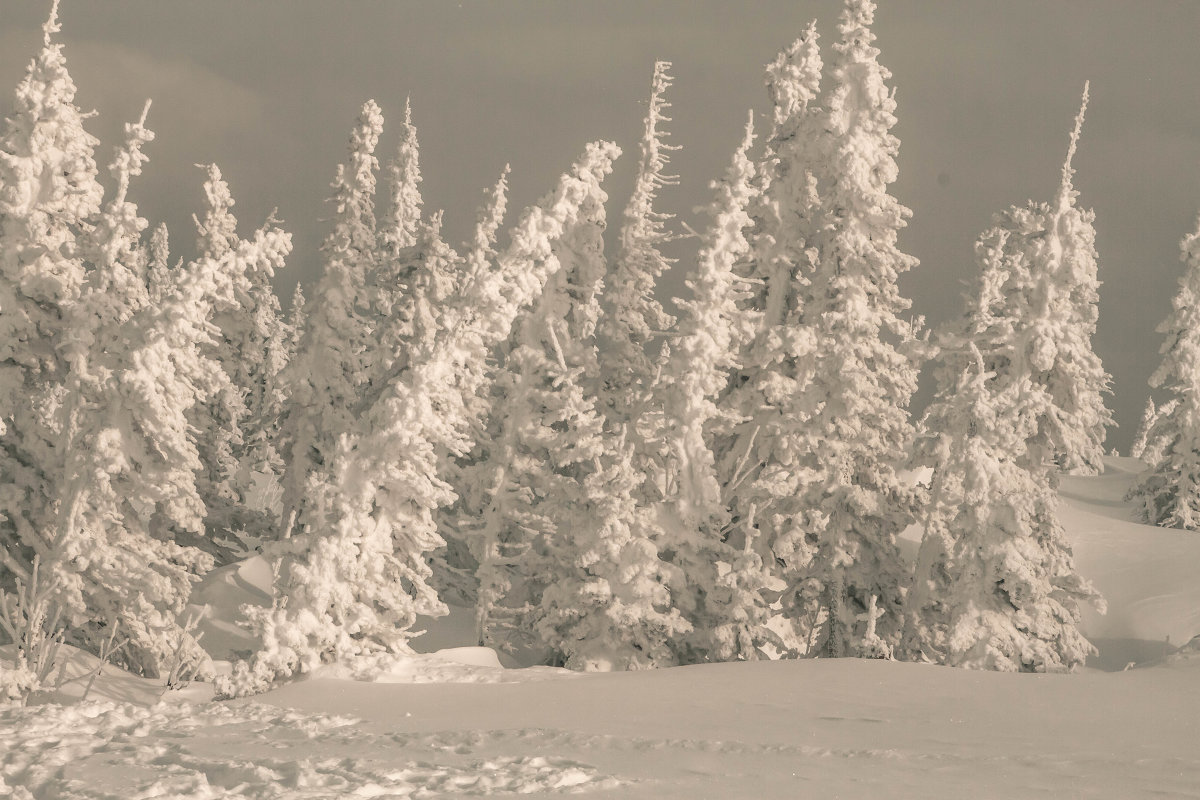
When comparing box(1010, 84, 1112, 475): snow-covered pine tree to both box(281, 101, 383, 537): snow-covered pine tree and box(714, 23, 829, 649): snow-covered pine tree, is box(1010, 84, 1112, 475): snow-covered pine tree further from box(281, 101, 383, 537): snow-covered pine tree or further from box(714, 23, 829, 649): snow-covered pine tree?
box(281, 101, 383, 537): snow-covered pine tree

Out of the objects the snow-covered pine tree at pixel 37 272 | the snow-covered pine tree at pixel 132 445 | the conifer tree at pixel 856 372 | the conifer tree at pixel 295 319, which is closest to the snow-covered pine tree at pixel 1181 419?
the conifer tree at pixel 856 372

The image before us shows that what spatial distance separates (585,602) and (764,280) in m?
11.2

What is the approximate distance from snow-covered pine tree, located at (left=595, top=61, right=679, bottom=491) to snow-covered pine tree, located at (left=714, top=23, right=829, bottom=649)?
348 centimetres

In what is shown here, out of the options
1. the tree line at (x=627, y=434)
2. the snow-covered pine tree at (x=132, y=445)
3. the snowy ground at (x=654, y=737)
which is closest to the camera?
the snowy ground at (x=654, y=737)

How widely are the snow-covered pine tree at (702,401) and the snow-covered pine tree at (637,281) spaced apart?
691 cm

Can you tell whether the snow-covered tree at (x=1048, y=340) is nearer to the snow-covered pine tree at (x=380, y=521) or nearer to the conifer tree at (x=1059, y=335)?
the conifer tree at (x=1059, y=335)

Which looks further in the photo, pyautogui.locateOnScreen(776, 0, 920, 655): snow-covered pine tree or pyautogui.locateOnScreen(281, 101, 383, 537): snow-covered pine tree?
pyautogui.locateOnScreen(281, 101, 383, 537): snow-covered pine tree

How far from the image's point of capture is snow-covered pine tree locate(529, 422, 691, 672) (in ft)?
80.7

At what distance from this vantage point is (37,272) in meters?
28.4

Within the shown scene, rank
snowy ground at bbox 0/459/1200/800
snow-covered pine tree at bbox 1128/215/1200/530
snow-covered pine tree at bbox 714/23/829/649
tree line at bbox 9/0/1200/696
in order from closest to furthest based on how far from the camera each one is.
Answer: snowy ground at bbox 0/459/1200/800 < tree line at bbox 9/0/1200/696 < snow-covered pine tree at bbox 714/23/829/649 < snow-covered pine tree at bbox 1128/215/1200/530

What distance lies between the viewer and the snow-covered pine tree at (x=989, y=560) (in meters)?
23.8

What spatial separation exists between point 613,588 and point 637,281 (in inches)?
505

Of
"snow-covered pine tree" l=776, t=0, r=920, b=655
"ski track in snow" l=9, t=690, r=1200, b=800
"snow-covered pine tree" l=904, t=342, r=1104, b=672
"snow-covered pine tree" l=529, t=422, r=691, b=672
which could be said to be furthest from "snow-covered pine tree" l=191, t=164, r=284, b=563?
"ski track in snow" l=9, t=690, r=1200, b=800

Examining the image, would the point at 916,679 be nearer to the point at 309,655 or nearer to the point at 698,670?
the point at 698,670
